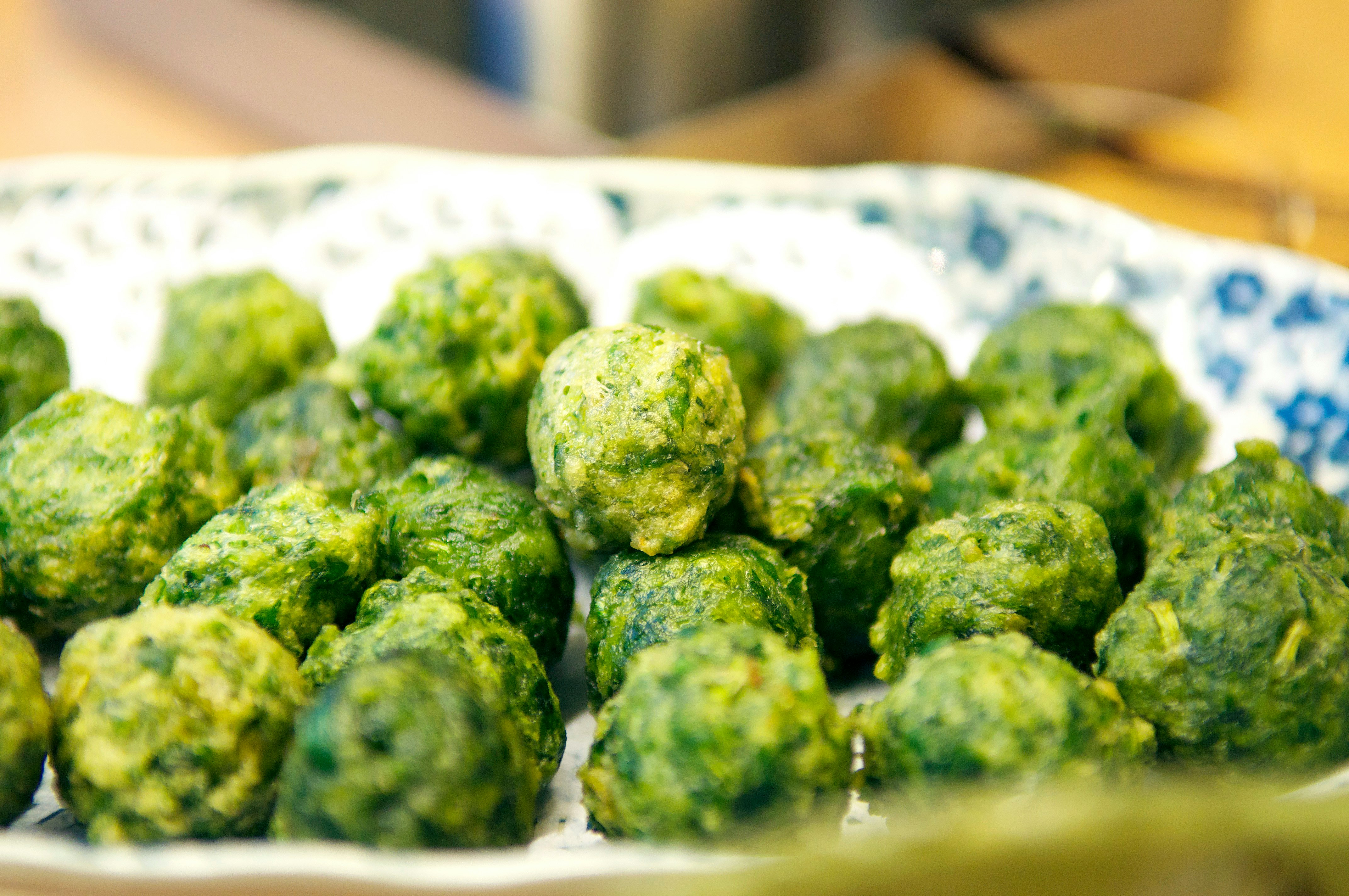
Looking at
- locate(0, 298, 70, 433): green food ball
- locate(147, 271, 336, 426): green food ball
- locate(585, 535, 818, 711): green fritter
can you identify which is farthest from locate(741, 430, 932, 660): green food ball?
locate(0, 298, 70, 433): green food ball

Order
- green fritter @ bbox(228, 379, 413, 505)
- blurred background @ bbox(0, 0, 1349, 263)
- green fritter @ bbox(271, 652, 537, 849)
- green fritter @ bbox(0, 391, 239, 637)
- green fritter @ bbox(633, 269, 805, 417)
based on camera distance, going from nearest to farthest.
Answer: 1. green fritter @ bbox(271, 652, 537, 849)
2. green fritter @ bbox(0, 391, 239, 637)
3. green fritter @ bbox(228, 379, 413, 505)
4. green fritter @ bbox(633, 269, 805, 417)
5. blurred background @ bbox(0, 0, 1349, 263)

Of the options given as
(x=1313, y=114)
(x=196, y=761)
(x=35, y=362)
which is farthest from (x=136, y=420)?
(x=1313, y=114)

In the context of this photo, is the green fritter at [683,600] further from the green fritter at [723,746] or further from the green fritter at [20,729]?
the green fritter at [20,729]

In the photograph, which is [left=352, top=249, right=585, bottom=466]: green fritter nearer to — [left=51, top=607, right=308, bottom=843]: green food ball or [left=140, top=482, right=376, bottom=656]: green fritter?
[left=140, top=482, right=376, bottom=656]: green fritter

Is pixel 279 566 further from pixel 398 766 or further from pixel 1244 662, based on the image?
pixel 1244 662

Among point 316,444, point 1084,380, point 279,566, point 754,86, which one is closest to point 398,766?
point 279,566

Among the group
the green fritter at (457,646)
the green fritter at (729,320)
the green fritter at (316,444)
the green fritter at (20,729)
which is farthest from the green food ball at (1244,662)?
the green fritter at (20,729)

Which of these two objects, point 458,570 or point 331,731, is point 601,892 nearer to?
point 331,731
